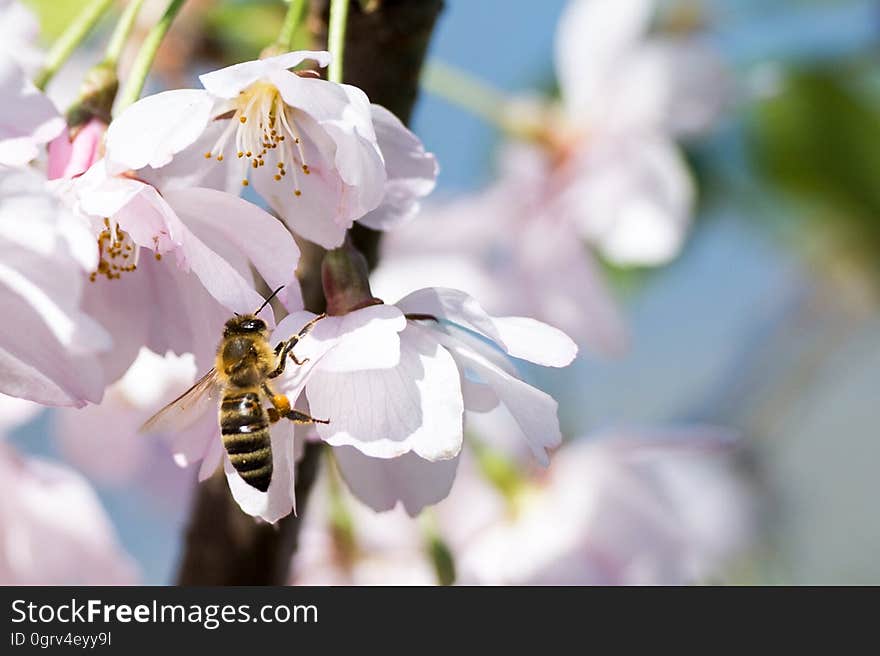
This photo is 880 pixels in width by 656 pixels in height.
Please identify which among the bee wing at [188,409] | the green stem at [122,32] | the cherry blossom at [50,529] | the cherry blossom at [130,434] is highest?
the cherry blossom at [130,434]

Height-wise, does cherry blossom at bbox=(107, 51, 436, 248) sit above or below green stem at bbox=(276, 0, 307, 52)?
below

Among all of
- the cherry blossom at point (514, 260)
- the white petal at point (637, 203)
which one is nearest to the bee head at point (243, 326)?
the cherry blossom at point (514, 260)

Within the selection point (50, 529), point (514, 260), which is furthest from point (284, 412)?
point (514, 260)

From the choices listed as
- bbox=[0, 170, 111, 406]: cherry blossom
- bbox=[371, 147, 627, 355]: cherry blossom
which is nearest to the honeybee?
bbox=[0, 170, 111, 406]: cherry blossom

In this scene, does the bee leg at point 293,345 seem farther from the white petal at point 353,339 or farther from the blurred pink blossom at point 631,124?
the blurred pink blossom at point 631,124

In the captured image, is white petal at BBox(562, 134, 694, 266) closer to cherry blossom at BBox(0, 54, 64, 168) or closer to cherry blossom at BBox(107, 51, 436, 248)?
cherry blossom at BBox(107, 51, 436, 248)

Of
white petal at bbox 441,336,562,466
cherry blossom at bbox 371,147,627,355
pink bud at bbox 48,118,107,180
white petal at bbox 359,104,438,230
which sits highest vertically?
cherry blossom at bbox 371,147,627,355
